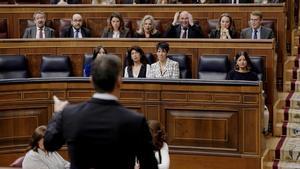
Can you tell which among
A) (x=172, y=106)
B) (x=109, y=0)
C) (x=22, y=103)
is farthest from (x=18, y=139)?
(x=109, y=0)

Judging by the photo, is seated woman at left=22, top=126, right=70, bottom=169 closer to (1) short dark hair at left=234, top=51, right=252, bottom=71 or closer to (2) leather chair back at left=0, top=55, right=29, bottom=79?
(1) short dark hair at left=234, top=51, right=252, bottom=71

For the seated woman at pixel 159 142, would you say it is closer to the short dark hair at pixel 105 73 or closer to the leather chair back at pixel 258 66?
the short dark hair at pixel 105 73

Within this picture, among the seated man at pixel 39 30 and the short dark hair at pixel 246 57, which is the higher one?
the seated man at pixel 39 30

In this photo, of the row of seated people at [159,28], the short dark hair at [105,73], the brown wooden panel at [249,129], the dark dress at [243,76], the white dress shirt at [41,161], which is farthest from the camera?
the row of seated people at [159,28]

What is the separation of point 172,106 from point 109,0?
8.54 ft

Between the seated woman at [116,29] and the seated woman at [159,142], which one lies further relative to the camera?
the seated woman at [116,29]

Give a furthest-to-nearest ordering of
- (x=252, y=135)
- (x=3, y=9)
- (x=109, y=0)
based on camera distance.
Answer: (x=109, y=0), (x=3, y=9), (x=252, y=135)

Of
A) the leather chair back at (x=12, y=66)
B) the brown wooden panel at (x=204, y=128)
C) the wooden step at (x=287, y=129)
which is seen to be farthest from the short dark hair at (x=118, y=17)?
→ the wooden step at (x=287, y=129)

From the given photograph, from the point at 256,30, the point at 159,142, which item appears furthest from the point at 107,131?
the point at 256,30

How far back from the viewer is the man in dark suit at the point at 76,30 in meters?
5.56

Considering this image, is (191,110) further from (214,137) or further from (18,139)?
(18,139)

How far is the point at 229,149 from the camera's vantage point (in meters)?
4.12

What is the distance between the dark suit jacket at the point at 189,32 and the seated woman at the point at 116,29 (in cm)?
37

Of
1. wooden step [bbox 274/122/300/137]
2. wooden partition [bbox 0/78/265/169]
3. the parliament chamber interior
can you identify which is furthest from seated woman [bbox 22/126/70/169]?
wooden step [bbox 274/122/300/137]
